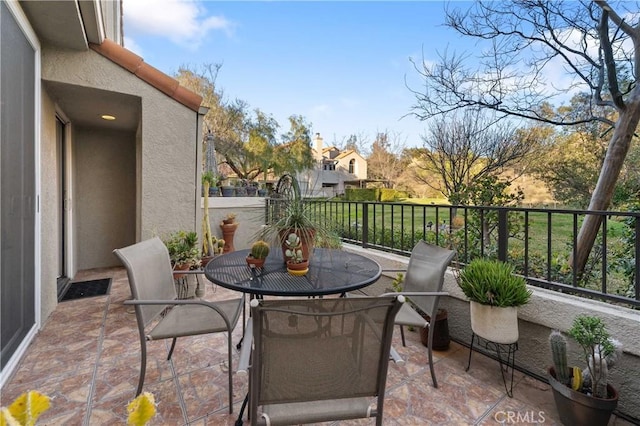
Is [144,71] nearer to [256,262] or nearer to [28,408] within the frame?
[256,262]

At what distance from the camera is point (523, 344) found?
2201 millimetres

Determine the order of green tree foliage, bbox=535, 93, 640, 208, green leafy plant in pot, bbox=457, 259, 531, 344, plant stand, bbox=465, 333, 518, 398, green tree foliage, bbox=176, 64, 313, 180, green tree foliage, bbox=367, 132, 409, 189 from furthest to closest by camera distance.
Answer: green tree foliage, bbox=367, 132, 409, 189 → green tree foliage, bbox=176, 64, 313, 180 → green tree foliage, bbox=535, 93, 640, 208 → plant stand, bbox=465, 333, 518, 398 → green leafy plant in pot, bbox=457, 259, 531, 344

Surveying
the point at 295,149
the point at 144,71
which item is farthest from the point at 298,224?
the point at 295,149

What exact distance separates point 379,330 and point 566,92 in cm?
500

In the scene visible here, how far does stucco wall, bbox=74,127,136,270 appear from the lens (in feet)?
15.6

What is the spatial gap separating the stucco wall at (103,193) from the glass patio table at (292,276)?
3.74 m

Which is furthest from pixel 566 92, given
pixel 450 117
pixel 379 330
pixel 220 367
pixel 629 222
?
pixel 220 367

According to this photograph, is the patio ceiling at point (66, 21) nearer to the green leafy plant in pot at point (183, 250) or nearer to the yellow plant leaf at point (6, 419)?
the green leafy plant in pot at point (183, 250)

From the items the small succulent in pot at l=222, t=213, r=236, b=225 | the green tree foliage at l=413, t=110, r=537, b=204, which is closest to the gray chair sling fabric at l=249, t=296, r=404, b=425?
the small succulent in pot at l=222, t=213, r=236, b=225

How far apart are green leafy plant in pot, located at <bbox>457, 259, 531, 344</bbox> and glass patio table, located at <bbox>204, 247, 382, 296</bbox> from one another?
27.8 inches

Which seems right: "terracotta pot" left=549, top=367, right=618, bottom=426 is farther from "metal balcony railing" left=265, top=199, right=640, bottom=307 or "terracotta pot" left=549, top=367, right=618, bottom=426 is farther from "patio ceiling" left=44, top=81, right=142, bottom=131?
"patio ceiling" left=44, top=81, right=142, bottom=131

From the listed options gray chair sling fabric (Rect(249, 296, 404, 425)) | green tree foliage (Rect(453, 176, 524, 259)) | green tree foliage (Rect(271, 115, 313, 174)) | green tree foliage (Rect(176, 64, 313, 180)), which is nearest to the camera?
gray chair sling fabric (Rect(249, 296, 404, 425))

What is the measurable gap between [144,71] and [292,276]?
3029 mm

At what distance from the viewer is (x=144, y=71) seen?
3326 mm
